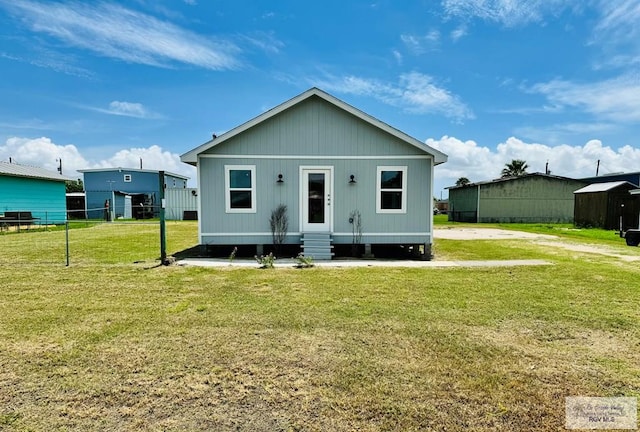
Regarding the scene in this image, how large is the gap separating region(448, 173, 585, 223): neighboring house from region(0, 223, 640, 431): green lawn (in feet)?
70.9

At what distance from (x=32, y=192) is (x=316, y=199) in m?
19.9

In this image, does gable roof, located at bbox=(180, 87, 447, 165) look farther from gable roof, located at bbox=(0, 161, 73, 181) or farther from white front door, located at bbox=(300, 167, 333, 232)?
gable roof, located at bbox=(0, 161, 73, 181)

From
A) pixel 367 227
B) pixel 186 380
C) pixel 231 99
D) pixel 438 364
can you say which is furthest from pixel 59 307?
pixel 231 99

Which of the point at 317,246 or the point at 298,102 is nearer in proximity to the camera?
the point at 317,246

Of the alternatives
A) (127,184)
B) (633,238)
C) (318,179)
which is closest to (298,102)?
(318,179)

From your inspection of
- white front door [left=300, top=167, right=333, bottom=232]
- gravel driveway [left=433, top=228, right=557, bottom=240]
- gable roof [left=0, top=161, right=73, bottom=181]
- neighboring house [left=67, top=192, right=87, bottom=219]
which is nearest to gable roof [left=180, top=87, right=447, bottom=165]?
white front door [left=300, top=167, right=333, bottom=232]

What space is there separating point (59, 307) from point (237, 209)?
5.44 meters

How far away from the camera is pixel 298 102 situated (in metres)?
9.88

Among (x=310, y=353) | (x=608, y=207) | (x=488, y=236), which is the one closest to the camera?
(x=310, y=353)

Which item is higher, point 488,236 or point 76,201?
point 76,201

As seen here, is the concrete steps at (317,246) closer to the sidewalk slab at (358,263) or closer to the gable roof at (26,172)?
the sidewalk slab at (358,263)

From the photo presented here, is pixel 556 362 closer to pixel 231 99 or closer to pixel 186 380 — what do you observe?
pixel 186 380

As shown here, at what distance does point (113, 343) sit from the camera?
369 centimetres

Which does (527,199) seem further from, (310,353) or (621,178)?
(310,353)
